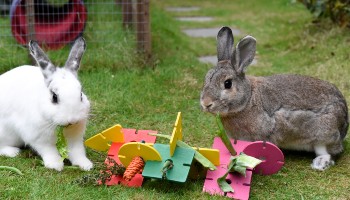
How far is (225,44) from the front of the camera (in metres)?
3.51

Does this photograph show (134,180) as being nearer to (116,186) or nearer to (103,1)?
(116,186)

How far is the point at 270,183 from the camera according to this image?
3.30 meters

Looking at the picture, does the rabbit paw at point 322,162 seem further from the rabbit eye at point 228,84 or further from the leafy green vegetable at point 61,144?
the leafy green vegetable at point 61,144

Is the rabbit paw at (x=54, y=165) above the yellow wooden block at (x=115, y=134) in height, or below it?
below

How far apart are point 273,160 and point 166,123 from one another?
128 cm

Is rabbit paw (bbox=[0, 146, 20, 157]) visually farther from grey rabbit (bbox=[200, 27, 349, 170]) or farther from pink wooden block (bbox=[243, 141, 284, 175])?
pink wooden block (bbox=[243, 141, 284, 175])

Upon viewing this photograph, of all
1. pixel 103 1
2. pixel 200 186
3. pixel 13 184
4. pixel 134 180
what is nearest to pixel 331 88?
pixel 200 186

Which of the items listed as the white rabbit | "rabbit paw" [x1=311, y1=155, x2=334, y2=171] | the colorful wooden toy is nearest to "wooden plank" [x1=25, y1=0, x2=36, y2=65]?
the white rabbit

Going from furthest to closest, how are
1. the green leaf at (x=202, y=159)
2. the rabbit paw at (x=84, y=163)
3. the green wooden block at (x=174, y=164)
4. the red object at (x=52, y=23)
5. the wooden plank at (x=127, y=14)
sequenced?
the wooden plank at (x=127, y=14)
the red object at (x=52, y=23)
the rabbit paw at (x=84, y=163)
the green leaf at (x=202, y=159)
the green wooden block at (x=174, y=164)

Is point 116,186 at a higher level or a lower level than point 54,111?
lower

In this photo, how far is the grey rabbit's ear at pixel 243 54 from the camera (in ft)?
11.2

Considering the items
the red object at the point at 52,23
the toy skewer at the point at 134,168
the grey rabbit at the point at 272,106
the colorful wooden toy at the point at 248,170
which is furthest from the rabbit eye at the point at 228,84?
the red object at the point at 52,23

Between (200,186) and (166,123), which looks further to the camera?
(166,123)

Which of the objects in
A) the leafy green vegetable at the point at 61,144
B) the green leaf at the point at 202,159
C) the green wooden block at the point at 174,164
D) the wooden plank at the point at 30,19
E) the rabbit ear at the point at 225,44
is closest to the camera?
the green wooden block at the point at 174,164
